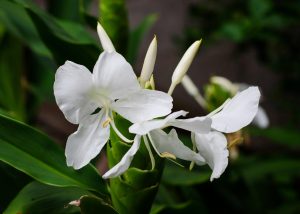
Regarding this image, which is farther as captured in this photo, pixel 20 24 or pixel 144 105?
pixel 20 24

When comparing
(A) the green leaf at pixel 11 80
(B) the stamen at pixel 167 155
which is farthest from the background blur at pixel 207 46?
(B) the stamen at pixel 167 155

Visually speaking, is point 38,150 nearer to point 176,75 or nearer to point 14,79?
point 176,75

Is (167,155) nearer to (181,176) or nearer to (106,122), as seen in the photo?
(106,122)

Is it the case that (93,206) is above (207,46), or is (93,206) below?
above

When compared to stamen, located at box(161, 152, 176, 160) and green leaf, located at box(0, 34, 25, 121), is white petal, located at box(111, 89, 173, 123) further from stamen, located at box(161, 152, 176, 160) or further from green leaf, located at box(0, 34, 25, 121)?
green leaf, located at box(0, 34, 25, 121)

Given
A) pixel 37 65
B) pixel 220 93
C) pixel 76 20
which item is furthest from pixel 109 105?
pixel 37 65

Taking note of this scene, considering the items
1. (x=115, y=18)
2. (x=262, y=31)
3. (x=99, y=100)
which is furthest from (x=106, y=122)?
(x=262, y=31)
